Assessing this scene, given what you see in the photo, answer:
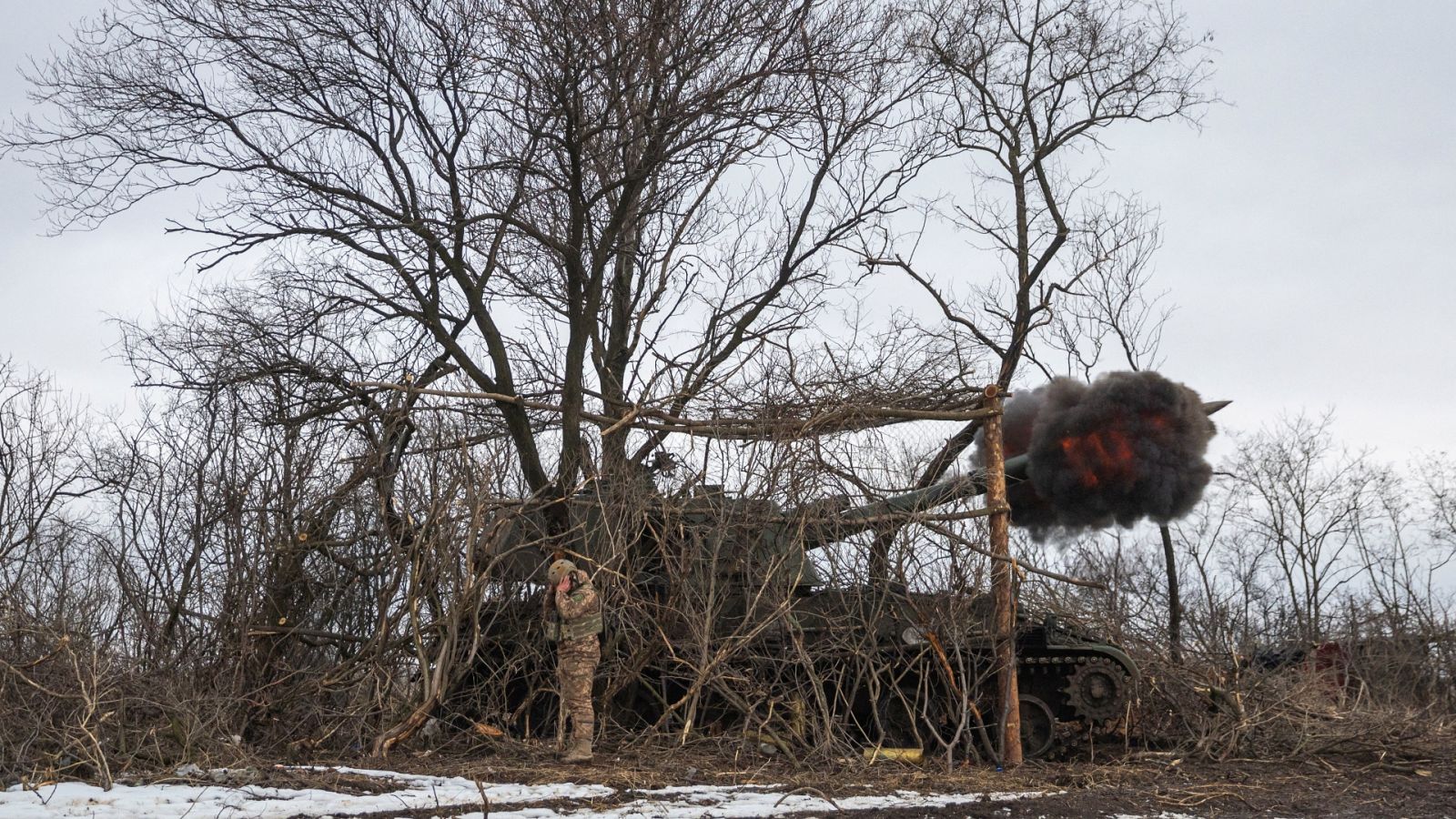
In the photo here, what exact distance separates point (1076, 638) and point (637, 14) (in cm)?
744

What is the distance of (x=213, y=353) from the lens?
1491 centimetres

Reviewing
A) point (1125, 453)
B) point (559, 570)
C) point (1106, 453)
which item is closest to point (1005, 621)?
point (1106, 453)

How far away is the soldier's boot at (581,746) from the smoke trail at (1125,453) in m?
5.09

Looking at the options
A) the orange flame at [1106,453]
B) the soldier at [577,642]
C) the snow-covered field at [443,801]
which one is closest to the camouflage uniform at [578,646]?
the soldier at [577,642]

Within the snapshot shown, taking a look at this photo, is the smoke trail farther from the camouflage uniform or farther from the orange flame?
the camouflage uniform

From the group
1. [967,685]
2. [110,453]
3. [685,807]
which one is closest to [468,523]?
[685,807]

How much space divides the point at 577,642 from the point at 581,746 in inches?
32.1

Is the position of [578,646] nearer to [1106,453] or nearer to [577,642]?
[577,642]

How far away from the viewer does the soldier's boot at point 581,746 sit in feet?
34.8

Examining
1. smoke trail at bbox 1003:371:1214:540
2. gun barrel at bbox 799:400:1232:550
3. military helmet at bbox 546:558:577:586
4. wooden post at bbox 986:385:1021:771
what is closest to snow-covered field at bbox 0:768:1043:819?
wooden post at bbox 986:385:1021:771

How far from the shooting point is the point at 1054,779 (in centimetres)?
1070

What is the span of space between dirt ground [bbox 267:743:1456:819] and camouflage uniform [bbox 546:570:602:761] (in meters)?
0.48

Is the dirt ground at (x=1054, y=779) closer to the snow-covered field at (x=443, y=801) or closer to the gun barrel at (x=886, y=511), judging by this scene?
the snow-covered field at (x=443, y=801)

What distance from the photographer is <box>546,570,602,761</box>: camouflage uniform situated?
10805 mm
